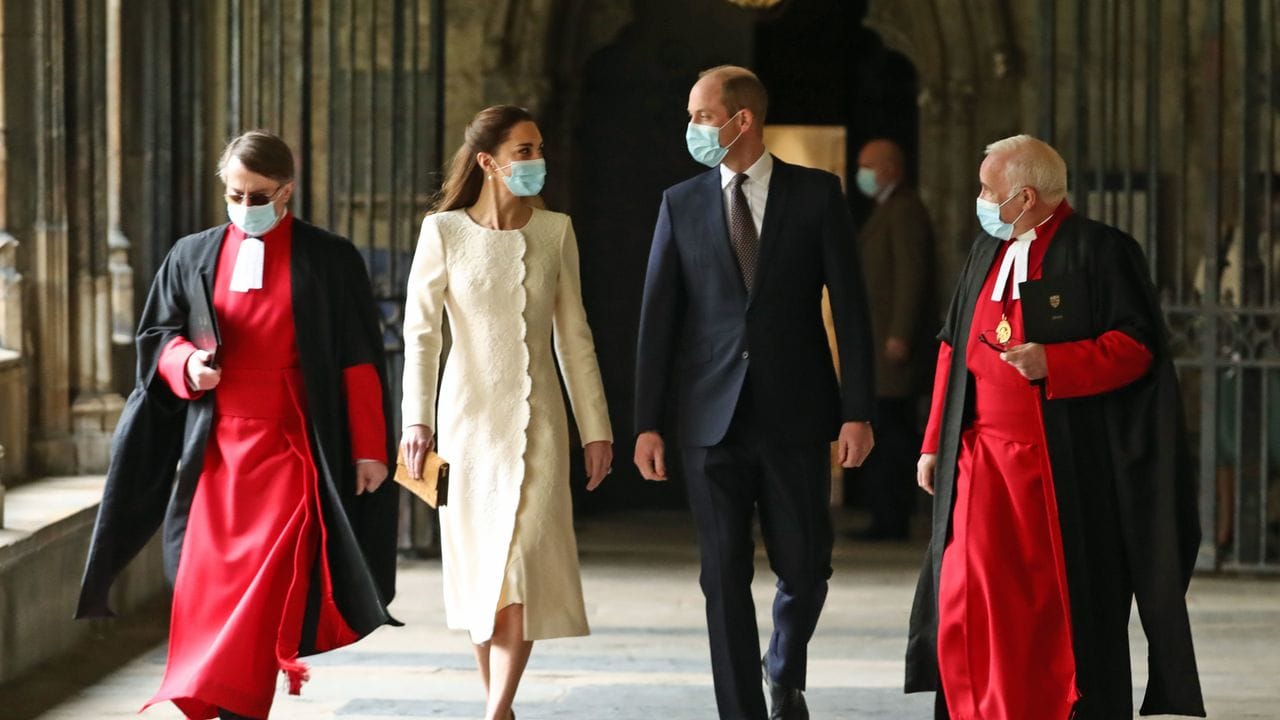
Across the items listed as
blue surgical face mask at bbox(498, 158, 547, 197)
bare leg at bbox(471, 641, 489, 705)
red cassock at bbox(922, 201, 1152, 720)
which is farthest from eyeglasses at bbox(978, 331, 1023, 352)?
bare leg at bbox(471, 641, 489, 705)

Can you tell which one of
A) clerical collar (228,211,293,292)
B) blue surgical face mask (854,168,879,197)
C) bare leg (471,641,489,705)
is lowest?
bare leg (471,641,489,705)

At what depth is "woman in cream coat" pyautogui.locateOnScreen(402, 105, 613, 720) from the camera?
4895 millimetres

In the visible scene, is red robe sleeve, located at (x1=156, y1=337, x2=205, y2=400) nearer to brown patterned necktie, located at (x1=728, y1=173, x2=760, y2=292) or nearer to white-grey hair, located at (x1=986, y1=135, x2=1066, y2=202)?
brown patterned necktie, located at (x1=728, y1=173, x2=760, y2=292)

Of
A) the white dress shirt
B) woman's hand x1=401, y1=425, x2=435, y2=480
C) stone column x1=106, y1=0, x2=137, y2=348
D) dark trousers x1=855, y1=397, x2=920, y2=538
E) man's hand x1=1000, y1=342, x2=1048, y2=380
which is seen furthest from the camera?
dark trousers x1=855, y1=397, x2=920, y2=538

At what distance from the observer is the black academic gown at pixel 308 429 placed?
15.9 feet

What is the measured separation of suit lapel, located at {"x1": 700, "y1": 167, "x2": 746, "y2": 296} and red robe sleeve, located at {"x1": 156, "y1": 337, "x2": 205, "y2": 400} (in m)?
1.29

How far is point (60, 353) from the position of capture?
24.5ft

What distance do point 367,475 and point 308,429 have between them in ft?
0.70

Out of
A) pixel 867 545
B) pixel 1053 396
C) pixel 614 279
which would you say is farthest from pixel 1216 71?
pixel 1053 396

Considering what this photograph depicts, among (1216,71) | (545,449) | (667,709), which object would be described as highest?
(1216,71)

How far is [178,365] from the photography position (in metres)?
4.76

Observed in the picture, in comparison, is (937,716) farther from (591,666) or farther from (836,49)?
(836,49)

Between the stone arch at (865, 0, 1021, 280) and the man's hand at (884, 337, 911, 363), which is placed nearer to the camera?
the man's hand at (884, 337, 911, 363)

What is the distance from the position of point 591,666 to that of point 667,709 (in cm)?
67
